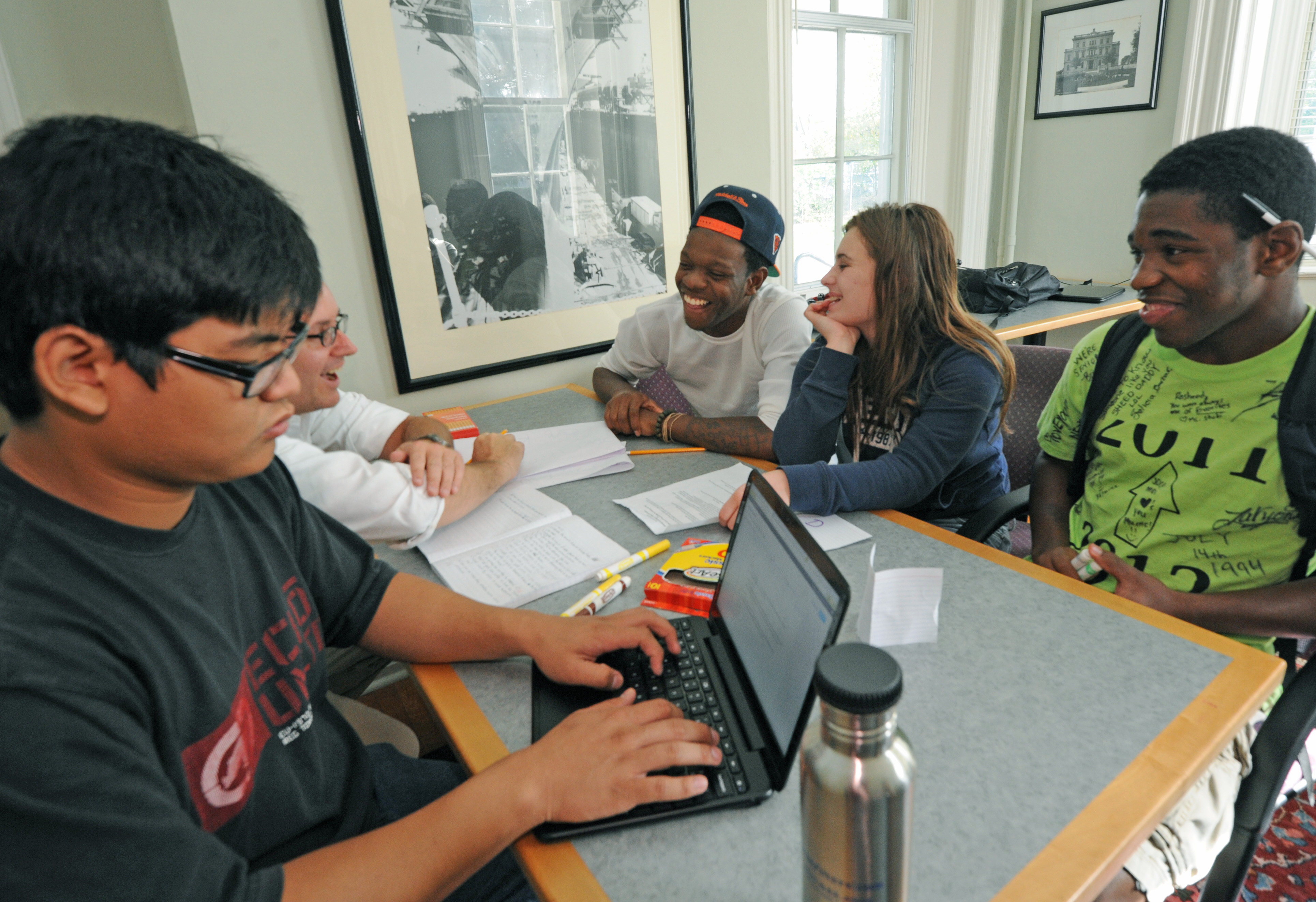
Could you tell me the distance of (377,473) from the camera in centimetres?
124

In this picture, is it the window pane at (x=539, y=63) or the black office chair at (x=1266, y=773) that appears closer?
the black office chair at (x=1266, y=773)

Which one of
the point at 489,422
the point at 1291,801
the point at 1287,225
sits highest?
the point at 1287,225

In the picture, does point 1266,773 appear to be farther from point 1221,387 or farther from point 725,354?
point 725,354

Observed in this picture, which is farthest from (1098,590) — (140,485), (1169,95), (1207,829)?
(1169,95)

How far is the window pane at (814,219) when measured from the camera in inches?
136

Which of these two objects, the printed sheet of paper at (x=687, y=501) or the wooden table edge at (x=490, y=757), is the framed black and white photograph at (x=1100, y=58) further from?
the wooden table edge at (x=490, y=757)

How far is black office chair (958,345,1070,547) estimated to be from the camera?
5.56 ft

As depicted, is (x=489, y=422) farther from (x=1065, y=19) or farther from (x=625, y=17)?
(x=1065, y=19)

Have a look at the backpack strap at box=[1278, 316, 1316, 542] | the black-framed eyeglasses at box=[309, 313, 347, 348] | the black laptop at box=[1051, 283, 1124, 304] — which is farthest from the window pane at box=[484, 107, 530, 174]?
the black laptop at box=[1051, 283, 1124, 304]

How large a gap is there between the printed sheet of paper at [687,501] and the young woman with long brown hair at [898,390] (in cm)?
9

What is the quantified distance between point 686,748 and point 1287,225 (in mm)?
1144

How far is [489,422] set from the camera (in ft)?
6.64

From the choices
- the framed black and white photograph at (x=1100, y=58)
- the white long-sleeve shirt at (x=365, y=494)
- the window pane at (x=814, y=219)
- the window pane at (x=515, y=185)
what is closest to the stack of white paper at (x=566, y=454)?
the white long-sleeve shirt at (x=365, y=494)

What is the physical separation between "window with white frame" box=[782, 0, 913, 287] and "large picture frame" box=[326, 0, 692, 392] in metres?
0.91
